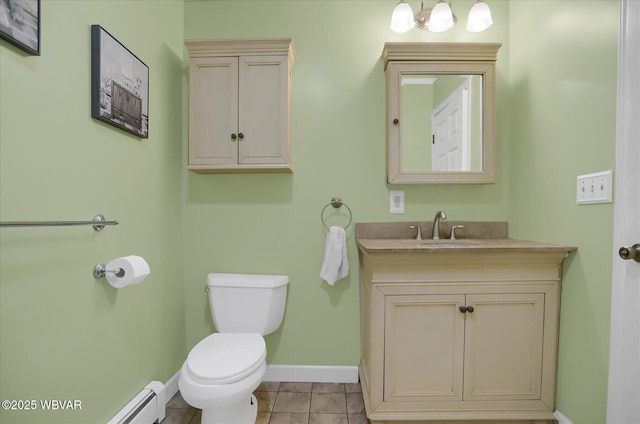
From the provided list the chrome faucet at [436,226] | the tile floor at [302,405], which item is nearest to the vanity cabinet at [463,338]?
the tile floor at [302,405]

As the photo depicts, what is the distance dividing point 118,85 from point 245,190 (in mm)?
812

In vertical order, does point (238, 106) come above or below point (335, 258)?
above

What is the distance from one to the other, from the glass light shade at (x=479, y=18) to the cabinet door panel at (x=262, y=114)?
44.9 inches

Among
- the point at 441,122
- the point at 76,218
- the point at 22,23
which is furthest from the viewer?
the point at 441,122

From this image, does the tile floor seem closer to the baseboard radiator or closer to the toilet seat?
the baseboard radiator

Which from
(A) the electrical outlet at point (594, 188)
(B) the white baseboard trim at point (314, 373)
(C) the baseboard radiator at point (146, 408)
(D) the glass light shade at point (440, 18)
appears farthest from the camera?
(B) the white baseboard trim at point (314, 373)

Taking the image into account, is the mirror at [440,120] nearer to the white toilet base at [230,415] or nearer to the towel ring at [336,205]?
the towel ring at [336,205]

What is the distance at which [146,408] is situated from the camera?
53.3 inches

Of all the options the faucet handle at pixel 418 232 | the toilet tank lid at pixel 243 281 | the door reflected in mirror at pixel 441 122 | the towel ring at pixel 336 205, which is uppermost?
the door reflected in mirror at pixel 441 122

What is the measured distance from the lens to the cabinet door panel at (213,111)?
64.1 inches

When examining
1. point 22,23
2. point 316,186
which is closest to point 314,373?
point 316,186

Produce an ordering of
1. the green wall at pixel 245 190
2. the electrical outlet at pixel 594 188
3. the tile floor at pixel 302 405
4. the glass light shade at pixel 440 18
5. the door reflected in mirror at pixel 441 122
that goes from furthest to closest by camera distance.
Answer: the door reflected in mirror at pixel 441 122, the glass light shade at pixel 440 18, the tile floor at pixel 302 405, the electrical outlet at pixel 594 188, the green wall at pixel 245 190

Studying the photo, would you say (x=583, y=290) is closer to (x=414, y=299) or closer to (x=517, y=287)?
(x=517, y=287)

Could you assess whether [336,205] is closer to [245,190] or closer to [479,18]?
[245,190]
